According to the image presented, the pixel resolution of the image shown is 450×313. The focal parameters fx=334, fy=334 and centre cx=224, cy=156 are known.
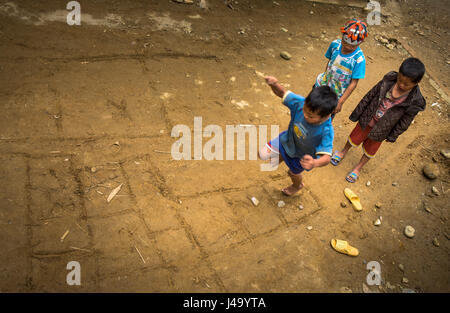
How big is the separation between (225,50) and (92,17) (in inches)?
82.2

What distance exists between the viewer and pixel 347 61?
333 centimetres

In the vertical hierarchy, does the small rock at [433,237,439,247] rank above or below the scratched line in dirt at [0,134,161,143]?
below

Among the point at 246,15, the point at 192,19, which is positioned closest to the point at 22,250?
the point at 192,19

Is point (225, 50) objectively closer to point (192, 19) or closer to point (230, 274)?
point (192, 19)

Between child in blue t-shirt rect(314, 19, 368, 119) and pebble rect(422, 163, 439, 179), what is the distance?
1.67 meters

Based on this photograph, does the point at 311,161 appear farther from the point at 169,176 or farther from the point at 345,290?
the point at 169,176

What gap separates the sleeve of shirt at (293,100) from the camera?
9.07 feet

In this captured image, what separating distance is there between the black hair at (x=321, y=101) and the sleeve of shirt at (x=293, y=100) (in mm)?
231

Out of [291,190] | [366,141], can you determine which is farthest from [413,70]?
[291,190]

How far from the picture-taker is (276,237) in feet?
10.8

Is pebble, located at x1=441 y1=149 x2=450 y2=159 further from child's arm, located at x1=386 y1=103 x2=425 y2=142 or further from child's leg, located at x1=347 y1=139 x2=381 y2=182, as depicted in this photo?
child's arm, located at x1=386 y1=103 x2=425 y2=142

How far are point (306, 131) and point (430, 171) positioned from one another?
93.0 inches

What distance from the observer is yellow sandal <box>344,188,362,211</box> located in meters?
3.68

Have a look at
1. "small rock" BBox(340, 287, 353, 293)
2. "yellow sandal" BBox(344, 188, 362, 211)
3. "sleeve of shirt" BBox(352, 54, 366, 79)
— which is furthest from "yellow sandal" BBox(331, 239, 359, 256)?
"sleeve of shirt" BBox(352, 54, 366, 79)
